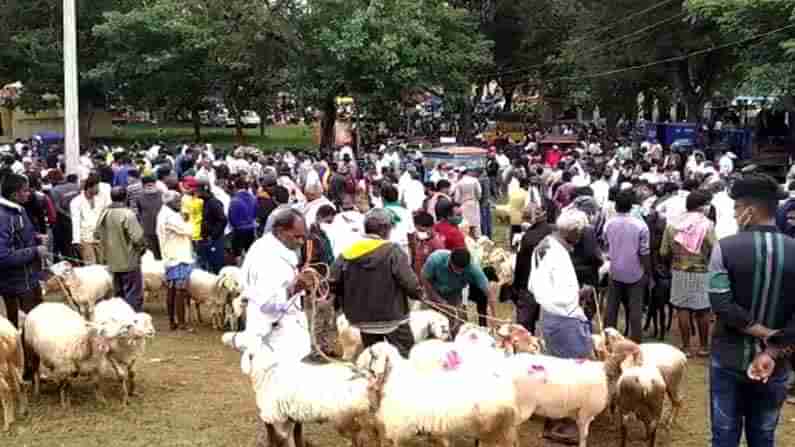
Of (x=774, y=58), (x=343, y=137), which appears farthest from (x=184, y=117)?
(x=774, y=58)

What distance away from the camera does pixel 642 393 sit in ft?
22.3

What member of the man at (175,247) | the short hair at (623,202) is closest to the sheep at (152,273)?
the man at (175,247)

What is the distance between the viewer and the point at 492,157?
80.4ft

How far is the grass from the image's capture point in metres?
43.2

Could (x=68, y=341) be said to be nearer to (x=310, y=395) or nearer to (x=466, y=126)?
(x=310, y=395)

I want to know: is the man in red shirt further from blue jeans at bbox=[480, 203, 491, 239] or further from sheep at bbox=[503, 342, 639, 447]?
blue jeans at bbox=[480, 203, 491, 239]

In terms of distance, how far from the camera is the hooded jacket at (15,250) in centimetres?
811

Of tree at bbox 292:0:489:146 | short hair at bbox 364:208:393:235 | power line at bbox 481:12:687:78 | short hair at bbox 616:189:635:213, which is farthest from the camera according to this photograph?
power line at bbox 481:12:687:78

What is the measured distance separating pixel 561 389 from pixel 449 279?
1808 mm

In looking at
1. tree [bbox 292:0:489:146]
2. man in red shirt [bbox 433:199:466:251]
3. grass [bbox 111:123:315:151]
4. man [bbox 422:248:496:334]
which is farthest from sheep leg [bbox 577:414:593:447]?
grass [bbox 111:123:315:151]

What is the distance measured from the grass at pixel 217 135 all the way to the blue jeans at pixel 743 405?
35052 mm

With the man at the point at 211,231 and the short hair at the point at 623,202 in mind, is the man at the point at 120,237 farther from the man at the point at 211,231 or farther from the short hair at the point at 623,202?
A: the short hair at the point at 623,202

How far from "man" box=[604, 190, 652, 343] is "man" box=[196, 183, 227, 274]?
196 inches

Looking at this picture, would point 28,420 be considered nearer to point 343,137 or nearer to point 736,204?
point 736,204
